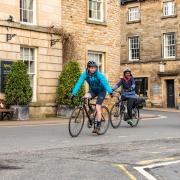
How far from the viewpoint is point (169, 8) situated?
4144cm

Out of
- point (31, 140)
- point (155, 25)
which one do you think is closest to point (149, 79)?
point (155, 25)

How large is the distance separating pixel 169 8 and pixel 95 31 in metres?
17.9

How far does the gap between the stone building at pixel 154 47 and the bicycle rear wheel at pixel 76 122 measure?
1106 inches

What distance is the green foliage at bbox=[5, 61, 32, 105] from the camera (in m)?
20.0

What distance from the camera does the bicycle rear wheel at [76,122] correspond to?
40.5 ft

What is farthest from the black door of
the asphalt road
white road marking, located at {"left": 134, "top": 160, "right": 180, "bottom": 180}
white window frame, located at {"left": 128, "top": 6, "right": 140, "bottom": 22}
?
white road marking, located at {"left": 134, "top": 160, "right": 180, "bottom": 180}

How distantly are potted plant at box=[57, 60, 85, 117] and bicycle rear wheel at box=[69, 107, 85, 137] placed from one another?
9393 mm

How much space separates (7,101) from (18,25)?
3264mm

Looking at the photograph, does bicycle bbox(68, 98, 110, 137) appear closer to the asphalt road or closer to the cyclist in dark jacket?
the asphalt road

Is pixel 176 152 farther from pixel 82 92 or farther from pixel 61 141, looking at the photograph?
pixel 82 92

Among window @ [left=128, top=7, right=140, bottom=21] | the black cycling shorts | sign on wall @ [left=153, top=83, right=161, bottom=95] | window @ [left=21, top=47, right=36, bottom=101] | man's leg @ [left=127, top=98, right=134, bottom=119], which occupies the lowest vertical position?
man's leg @ [left=127, top=98, right=134, bottom=119]

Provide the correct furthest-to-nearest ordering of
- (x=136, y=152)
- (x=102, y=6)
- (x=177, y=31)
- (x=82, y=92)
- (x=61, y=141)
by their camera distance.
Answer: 1. (x=177, y=31)
2. (x=102, y=6)
3. (x=82, y=92)
4. (x=61, y=141)
5. (x=136, y=152)

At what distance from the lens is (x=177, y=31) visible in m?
40.6

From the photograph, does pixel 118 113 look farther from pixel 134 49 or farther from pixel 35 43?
pixel 134 49
